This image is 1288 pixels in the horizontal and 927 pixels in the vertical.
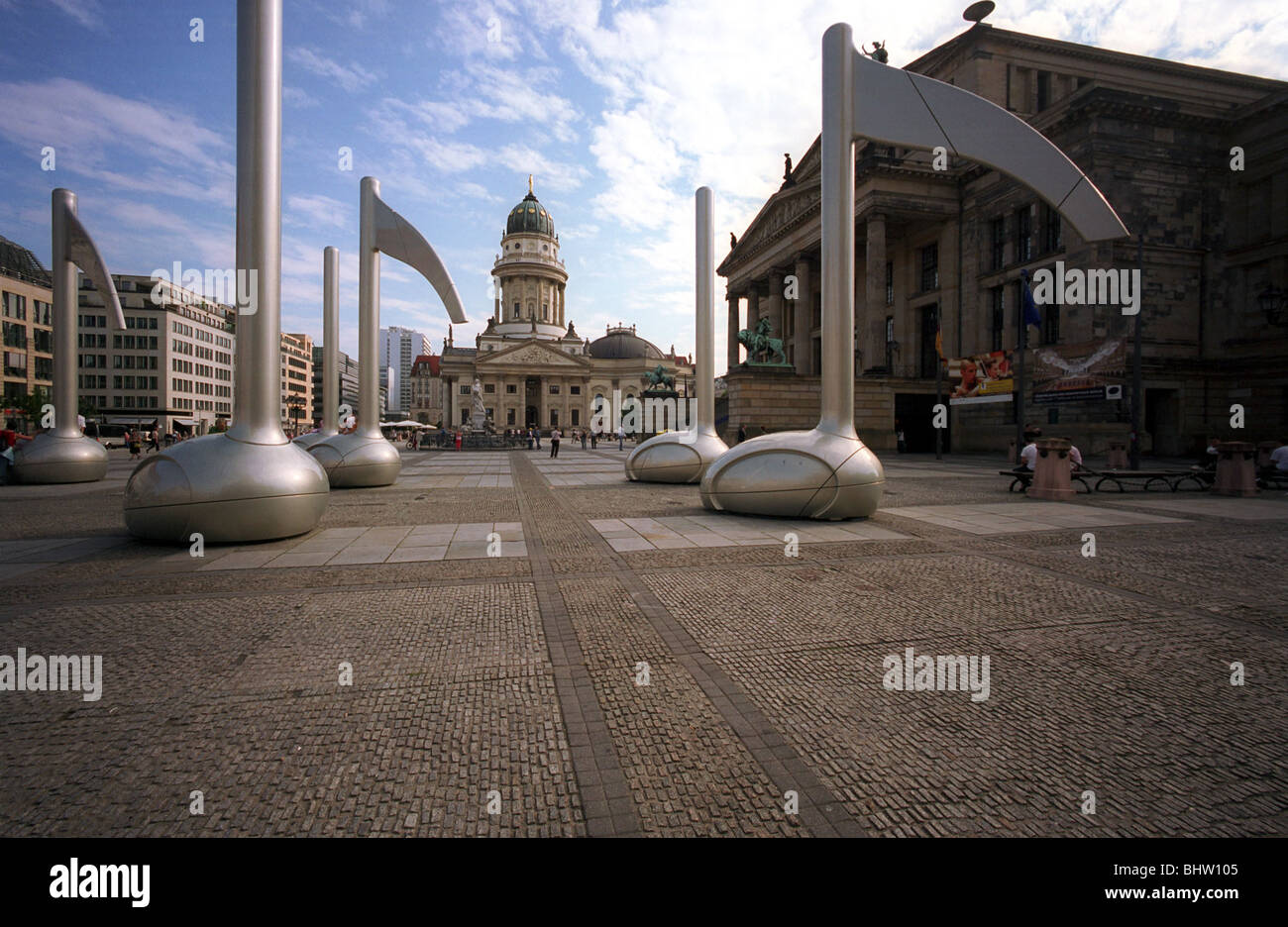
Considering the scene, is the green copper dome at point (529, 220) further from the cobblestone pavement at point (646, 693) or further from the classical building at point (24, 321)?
the cobblestone pavement at point (646, 693)

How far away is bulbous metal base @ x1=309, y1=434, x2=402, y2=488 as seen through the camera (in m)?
15.7

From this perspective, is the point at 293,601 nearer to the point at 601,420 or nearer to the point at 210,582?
the point at 210,582

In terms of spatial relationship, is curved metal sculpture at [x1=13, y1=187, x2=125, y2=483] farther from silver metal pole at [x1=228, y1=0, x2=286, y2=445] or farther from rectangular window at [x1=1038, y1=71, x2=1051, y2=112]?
rectangular window at [x1=1038, y1=71, x2=1051, y2=112]

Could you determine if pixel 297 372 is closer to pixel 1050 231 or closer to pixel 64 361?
pixel 64 361

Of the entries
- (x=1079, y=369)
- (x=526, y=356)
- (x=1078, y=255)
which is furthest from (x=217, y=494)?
(x=526, y=356)

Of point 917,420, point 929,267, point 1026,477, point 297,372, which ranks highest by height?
point 297,372

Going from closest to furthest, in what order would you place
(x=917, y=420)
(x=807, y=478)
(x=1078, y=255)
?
(x=807, y=478)
(x=1078, y=255)
(x=917, y=420)

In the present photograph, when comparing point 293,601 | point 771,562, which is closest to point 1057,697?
point 771,562

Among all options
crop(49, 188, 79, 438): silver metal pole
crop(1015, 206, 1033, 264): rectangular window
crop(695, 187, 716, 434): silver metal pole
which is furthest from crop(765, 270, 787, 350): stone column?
crop(49, 188, 79, 438): silver metal pole

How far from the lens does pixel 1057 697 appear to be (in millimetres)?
3686

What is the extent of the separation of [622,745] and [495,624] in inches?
87.2

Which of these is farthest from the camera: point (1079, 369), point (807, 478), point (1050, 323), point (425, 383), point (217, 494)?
point (425, 383)

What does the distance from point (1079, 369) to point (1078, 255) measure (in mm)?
7464

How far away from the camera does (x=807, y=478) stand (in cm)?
1028
